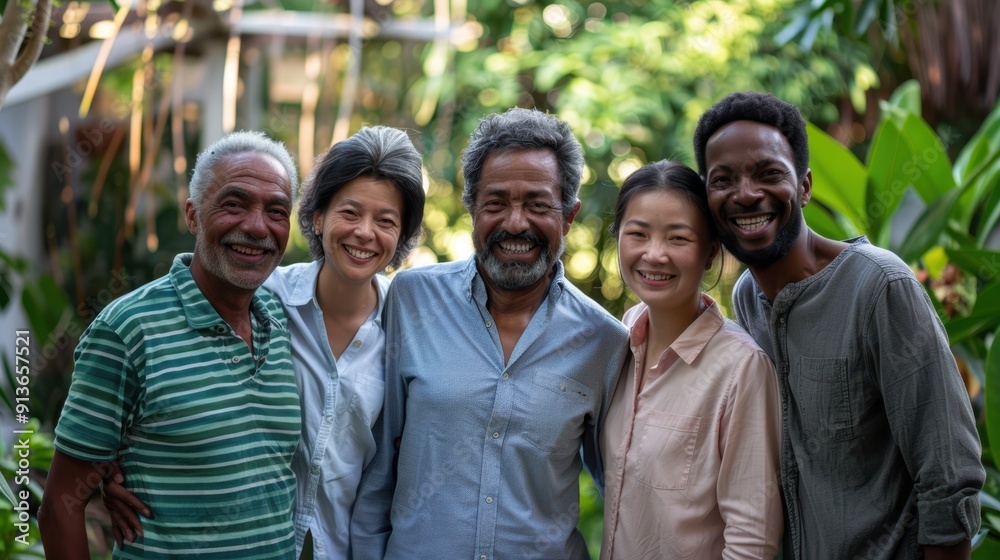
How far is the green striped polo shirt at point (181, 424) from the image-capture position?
1.68 meters

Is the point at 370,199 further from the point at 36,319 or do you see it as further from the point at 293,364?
the point at 36,319

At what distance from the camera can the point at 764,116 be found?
1.84 m

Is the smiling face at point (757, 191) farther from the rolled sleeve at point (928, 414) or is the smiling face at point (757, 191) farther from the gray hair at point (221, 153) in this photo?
the gray hair at point (221, 153)

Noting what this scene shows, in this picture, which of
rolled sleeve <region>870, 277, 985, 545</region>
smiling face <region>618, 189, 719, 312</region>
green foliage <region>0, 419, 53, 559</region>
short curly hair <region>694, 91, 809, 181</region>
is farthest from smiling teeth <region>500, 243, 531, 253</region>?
green foliage <region>0, 419, 53, 559</region>

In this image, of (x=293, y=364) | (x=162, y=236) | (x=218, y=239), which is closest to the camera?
(x=218, y=239)

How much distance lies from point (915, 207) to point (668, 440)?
4.99 ft

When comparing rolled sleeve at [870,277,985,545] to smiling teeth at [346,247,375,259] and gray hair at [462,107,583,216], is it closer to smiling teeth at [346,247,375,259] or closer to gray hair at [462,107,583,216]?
gray hair at [462,107,583,216]

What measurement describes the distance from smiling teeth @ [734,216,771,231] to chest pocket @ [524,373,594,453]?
501 millimetres

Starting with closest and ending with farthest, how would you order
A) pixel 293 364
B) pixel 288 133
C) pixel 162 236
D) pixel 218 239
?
1. pixel 218 239
2. pixel 293 364
3. pixel 162 236
4. pixel 288 133

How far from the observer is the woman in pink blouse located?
182 centimetres

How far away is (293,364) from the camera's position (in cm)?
199

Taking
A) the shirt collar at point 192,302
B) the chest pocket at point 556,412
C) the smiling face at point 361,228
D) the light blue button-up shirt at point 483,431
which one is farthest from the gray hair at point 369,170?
the chest pocket at point 556,412

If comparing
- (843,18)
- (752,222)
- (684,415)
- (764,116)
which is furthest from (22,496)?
(843,18)

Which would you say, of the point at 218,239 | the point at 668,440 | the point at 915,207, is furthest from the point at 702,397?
the point at 915,207
